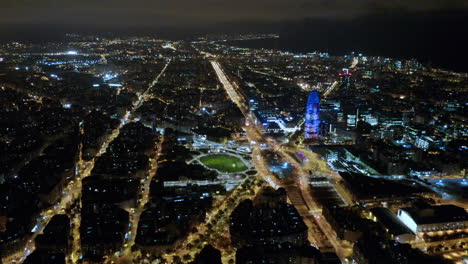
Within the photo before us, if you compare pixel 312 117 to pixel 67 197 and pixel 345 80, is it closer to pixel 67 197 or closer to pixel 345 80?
pixel 67 197

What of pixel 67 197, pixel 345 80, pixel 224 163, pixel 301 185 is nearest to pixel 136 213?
pixel 67 197

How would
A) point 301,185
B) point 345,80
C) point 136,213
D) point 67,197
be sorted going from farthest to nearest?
1. point 345,80
2. point 301,185
3. point 67,197
4. point 136,213

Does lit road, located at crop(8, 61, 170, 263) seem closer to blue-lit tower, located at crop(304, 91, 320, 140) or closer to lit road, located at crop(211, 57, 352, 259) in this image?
lit road, located at crop(211, 57, 352, 259)

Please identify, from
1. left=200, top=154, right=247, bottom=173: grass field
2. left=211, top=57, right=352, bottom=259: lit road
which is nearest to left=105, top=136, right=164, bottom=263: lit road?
left=200, top=154, right=247, bottom=173: grass field

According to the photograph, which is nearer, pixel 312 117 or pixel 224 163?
pixel 224 163

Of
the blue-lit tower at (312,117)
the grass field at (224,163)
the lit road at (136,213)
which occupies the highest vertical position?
the blue-lit tower at (312,117)

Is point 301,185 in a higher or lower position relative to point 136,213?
higher

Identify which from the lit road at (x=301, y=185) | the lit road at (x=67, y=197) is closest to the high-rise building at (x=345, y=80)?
the lit road at (x=301, y=185)

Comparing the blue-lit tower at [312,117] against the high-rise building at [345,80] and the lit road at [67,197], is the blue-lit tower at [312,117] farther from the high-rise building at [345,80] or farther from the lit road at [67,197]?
the high-rise building at [345,80]

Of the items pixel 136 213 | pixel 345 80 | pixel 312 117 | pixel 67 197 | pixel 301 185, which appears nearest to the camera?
pixel 136 213

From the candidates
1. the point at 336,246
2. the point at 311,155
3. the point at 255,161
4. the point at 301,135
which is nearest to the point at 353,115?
the point at 301,135
